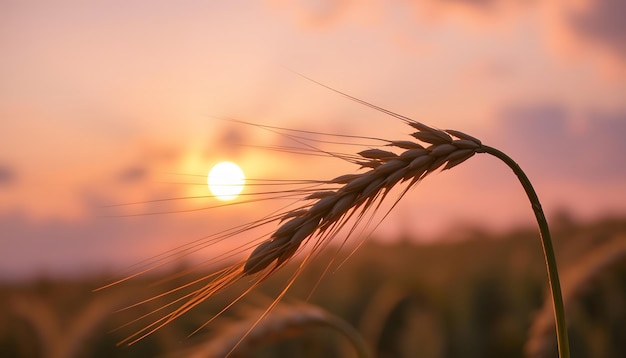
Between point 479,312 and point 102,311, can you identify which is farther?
point 479,312

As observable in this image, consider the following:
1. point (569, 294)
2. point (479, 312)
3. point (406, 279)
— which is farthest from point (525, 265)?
point (569, 294)

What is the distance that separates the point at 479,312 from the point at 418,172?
5.00 metres

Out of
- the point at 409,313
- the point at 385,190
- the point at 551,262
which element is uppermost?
the point at 409,313

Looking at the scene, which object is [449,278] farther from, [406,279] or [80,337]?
[80,337]

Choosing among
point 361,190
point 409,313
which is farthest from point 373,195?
point 409,313

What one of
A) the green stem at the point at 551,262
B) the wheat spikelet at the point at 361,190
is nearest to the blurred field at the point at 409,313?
the green stem at the point at 551,262

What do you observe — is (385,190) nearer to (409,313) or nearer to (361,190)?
(361,190)

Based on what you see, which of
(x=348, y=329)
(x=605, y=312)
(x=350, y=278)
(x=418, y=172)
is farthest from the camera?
(x=350, y=278)

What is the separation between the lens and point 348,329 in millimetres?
2371

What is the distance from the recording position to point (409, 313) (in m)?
5.70

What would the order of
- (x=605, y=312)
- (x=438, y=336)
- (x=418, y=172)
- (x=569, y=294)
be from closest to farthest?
(x=418, y=172) → (x=569, y=294) → (x=438, y=336) → (x=605, y=312)

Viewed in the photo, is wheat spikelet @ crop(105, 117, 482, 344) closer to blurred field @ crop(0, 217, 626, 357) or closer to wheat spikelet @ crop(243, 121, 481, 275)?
wheat spikelet @ crop(243, 121, 481, 275)

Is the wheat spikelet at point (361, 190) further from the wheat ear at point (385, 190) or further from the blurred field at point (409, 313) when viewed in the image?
the blurred field at point (409, 313)

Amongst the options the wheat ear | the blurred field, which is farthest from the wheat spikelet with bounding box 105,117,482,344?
the blurred field
